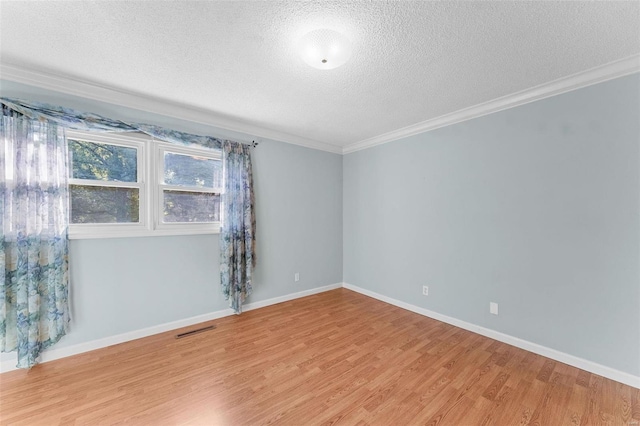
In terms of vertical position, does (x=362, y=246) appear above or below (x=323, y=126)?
below

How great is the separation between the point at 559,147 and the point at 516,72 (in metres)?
0.82

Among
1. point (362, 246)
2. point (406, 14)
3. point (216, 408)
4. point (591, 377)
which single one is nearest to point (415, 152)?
point (362, 246)

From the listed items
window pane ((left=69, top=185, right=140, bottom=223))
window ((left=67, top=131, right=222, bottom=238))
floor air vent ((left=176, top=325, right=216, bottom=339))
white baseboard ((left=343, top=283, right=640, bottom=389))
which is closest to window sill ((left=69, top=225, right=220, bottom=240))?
window ((left=67, top=131, right=222, bottom=238))

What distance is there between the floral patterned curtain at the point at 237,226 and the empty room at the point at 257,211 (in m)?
0.03

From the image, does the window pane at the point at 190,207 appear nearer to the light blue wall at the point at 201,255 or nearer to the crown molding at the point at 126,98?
the light blue wall at the point at 201,255

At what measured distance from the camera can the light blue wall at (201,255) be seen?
2.44 m

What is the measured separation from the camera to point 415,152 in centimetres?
348

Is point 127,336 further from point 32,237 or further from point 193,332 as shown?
point 32,237

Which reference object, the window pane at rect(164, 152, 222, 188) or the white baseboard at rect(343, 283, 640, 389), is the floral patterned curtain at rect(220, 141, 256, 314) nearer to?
the window pane at rect(164, 152, 222, 188)

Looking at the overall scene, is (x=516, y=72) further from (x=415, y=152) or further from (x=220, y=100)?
(x=220, y=100)

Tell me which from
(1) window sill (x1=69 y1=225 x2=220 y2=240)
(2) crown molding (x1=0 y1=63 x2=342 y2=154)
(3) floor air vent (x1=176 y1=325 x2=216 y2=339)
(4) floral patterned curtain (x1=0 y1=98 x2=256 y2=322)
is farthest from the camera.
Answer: (4) floral patterned curtain (x1=0 y1=98 x2=256 y2=322)

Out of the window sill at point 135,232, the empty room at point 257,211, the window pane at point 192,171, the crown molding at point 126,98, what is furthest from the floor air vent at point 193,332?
the crown molding at point 126,98

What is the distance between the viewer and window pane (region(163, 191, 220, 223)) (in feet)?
9.71

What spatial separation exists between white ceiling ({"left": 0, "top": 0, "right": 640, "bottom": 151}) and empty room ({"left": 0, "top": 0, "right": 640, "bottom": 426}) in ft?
0.06
